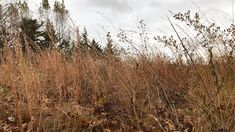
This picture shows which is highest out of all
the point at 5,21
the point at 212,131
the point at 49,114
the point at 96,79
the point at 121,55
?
the point at 5,21

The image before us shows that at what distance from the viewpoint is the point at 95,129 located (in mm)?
3602

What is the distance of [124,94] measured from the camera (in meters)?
4.04

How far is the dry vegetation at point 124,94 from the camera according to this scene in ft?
11.7

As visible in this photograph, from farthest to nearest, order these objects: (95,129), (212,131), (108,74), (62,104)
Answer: (108,74)
(62,104)
(95,129)
(212,131)

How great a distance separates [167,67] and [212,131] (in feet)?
6.25

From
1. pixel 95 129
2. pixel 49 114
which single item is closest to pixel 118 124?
pixel 95 129

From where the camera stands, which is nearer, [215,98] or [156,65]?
[215,98]

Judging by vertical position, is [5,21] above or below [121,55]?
above

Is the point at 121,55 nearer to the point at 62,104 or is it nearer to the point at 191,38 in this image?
the point at 191,38

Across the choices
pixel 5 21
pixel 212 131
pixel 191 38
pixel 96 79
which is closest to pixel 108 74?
pixel 96 79

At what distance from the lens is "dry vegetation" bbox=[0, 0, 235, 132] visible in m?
3.56

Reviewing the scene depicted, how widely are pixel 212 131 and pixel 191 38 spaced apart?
169cm

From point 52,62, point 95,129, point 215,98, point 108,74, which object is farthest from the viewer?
point 52,62

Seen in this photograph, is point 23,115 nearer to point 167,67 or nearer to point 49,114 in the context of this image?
point 49,114
